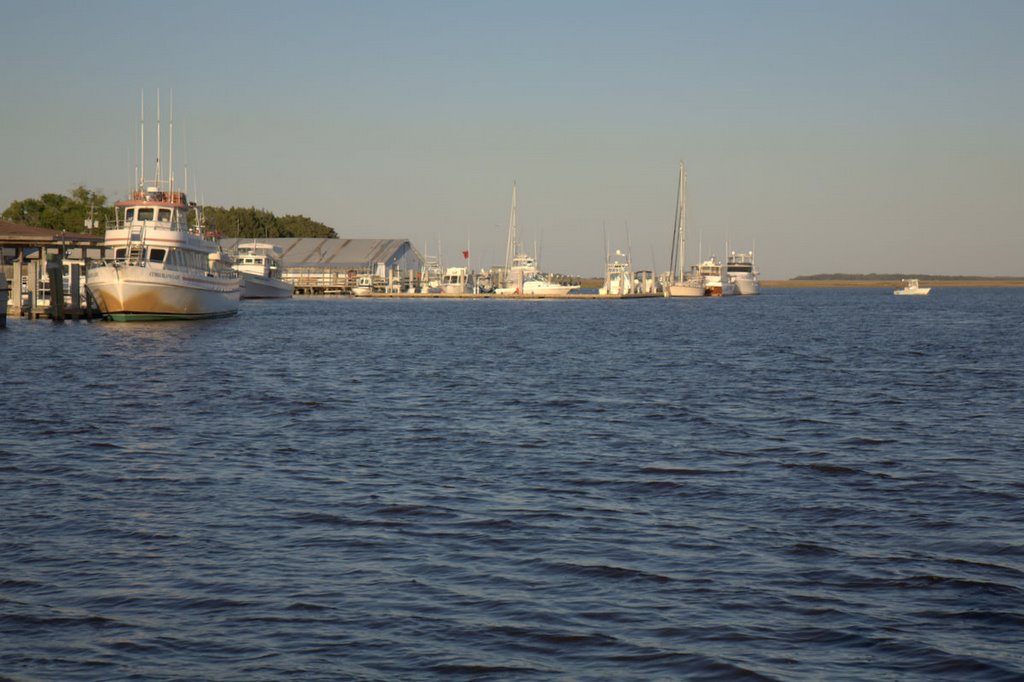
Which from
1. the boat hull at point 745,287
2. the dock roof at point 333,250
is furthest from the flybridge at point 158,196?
the boat hull at point 745,287

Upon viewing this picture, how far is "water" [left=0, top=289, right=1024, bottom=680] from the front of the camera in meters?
9.37

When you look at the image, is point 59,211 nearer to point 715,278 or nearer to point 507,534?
point 715,278

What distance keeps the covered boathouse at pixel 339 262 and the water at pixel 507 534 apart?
137272mm

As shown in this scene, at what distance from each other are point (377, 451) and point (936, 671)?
1222 centimetres

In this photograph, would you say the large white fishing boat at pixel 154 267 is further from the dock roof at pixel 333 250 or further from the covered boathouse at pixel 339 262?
the dock roof at pixel 333 250

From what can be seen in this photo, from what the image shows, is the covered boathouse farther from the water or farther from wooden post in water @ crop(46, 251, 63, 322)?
the water

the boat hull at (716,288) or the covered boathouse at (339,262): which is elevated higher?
the covered boathouse at (339,262)

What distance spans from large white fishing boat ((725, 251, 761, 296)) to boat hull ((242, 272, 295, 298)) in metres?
82.9

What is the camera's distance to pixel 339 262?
17662 centimetres

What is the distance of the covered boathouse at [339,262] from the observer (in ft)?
550

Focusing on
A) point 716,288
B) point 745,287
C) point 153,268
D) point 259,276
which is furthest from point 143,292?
point 745,287

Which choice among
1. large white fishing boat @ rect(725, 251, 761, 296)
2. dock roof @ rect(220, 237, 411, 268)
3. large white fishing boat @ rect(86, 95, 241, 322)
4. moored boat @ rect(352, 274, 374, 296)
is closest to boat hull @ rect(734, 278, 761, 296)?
large white fishing boat @ rect(725, 251, 761, 296)

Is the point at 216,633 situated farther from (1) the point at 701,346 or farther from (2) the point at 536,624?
(1) the point at 701,346

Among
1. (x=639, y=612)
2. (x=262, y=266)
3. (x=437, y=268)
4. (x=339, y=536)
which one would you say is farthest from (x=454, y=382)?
(x=437, y=268)
